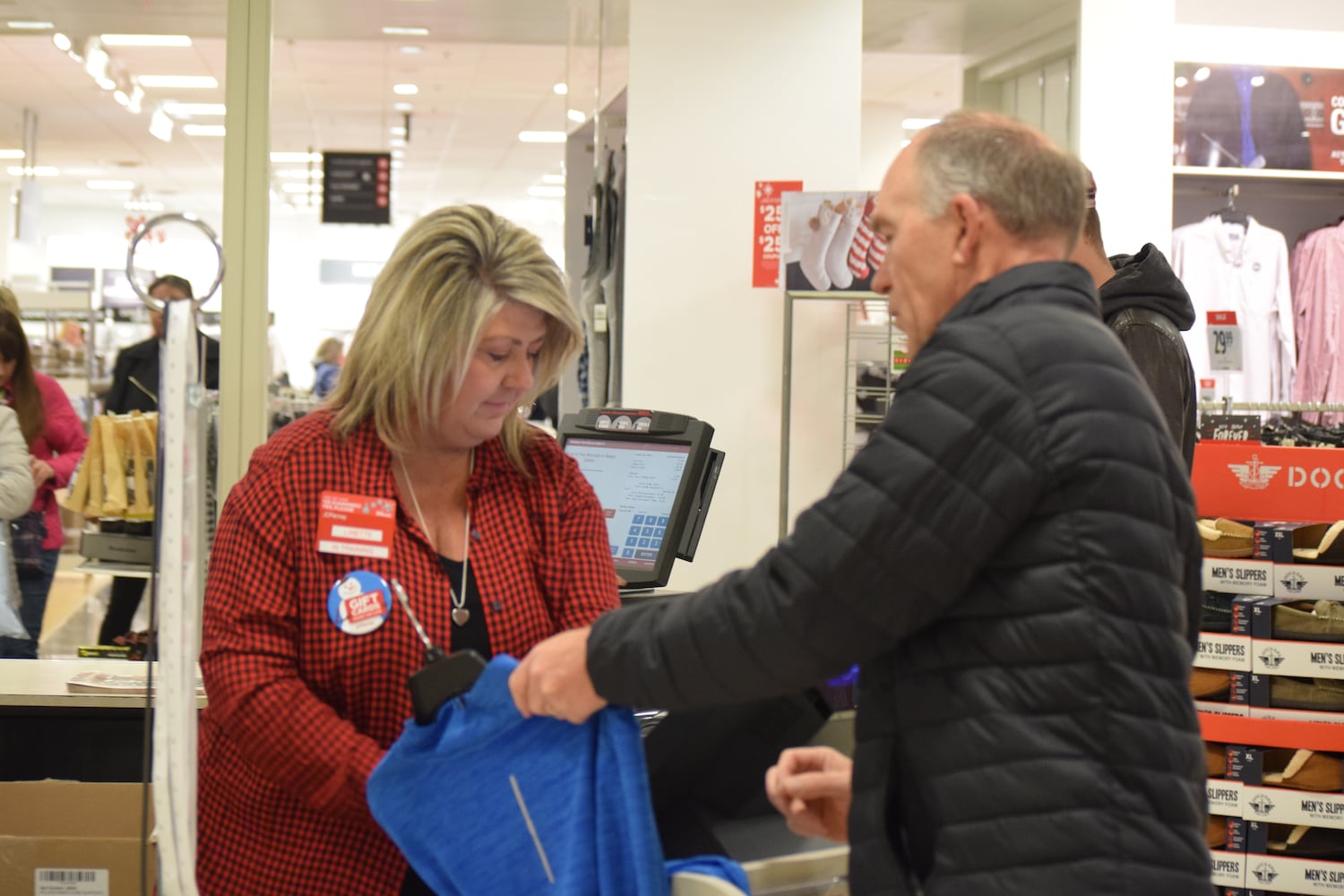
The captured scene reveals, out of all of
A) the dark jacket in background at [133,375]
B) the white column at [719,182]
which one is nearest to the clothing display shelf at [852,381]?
the white column at [719,182]

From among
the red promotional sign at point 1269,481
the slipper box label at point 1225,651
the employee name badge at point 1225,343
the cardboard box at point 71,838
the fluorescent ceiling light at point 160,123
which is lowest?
the cardboard box at point 71,838

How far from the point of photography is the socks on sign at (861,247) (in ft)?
17.4

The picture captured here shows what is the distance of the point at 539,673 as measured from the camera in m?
1.40

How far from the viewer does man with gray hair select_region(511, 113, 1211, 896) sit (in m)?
1.20

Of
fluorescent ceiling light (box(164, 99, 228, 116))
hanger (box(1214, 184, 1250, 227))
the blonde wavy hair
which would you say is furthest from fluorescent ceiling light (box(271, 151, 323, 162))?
the blonde wavy hair

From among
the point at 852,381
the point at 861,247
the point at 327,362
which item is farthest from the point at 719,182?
the point at 327,362

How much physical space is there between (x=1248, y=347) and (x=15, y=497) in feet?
19.5

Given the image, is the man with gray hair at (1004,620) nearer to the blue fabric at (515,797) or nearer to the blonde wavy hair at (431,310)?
the blue fabric at (515,797)

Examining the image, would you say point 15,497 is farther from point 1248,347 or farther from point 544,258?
point 1248,347

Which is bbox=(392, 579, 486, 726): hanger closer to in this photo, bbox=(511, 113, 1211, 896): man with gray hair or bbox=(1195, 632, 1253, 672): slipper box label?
bbox=(511, 113, 1211, 896): man with gray hair

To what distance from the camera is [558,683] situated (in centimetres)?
138

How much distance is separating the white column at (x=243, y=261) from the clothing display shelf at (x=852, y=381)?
2.08m

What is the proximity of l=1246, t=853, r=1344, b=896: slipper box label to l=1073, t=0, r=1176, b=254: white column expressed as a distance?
3424 millimetres

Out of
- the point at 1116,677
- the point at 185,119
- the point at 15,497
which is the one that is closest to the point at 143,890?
the point at 1116,677
